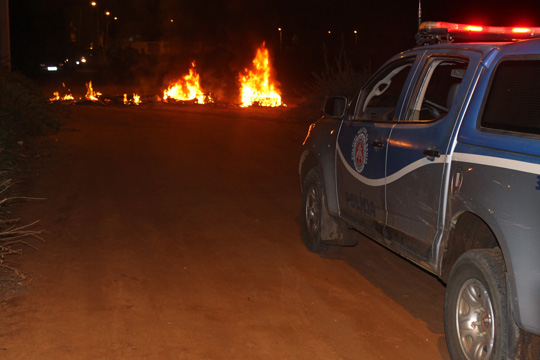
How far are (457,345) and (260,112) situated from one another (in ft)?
70.9

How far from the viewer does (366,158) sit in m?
5.96

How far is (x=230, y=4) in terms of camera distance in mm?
35438

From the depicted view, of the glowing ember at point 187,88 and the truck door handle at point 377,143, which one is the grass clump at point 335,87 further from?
the truck door handle at point 377,143

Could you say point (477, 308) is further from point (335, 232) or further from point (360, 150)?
point (335, 232)

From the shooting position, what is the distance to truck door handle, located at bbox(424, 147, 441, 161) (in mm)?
4729

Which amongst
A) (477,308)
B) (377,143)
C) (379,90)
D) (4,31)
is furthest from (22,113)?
(477,308)

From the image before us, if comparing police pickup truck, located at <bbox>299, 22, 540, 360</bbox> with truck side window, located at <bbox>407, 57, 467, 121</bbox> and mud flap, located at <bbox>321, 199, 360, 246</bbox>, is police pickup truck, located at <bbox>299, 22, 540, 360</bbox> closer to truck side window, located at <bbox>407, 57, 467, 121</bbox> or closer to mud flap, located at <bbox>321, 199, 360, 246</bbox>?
truck side window, located at <bbox>407, 57, 467, 121</bbox>

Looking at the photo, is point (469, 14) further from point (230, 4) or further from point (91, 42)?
point (91, 42)

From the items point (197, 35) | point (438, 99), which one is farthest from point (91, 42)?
point (438, 99)

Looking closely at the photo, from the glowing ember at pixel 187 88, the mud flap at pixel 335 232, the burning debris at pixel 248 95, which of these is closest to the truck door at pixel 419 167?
the mud flap at pixel 335 232

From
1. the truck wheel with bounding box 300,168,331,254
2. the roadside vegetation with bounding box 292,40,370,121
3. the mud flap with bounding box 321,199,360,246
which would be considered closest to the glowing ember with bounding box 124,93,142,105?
the roadside vegetation with bounding box 292,40,370,121

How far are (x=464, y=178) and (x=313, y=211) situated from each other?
3.13m

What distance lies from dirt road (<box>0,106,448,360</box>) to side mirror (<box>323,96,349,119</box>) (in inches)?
59.0

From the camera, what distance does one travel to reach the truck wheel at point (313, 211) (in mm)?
7164
